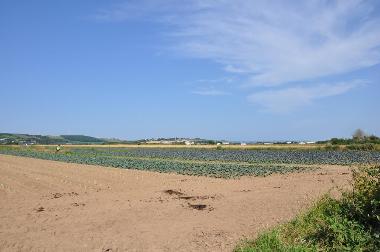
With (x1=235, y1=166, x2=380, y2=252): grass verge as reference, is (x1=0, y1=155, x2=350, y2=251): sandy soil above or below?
below

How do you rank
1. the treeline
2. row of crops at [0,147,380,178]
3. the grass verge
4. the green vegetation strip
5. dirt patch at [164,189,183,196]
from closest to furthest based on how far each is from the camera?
the grass verge → dirt patch at [164,189,183,196] → the green vegetation strip → row of crops at [0,147,380,178] → the treeline

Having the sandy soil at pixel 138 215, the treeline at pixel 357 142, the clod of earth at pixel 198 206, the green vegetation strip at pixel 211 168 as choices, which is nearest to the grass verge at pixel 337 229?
the sandy soil at pixel 138 215

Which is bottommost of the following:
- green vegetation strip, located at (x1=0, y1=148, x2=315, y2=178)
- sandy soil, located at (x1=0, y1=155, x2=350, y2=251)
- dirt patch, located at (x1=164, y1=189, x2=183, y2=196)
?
sandy soil, located at (x1=0, y1=155, x2=350, y2=251)

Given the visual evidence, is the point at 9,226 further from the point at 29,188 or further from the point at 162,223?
A: the point at 29,188

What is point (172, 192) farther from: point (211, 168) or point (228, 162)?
point (228, 162)

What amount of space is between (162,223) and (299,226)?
321 cm

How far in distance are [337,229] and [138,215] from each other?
5.32m

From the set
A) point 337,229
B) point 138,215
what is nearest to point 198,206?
point 138,215

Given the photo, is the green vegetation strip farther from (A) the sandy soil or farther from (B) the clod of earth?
(B) the clod of earth

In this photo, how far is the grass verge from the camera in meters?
7.65

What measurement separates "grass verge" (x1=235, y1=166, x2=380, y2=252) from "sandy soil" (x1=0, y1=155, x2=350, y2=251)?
73 centimetres

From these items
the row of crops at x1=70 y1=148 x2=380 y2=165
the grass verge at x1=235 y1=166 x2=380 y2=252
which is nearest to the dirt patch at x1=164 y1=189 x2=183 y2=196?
the grass verge at x1=235 y1=166 x2=380 y2=252

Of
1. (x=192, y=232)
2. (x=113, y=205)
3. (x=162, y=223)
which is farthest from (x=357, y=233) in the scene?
(x=113, y=205)

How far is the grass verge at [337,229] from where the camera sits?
25.1 feet
